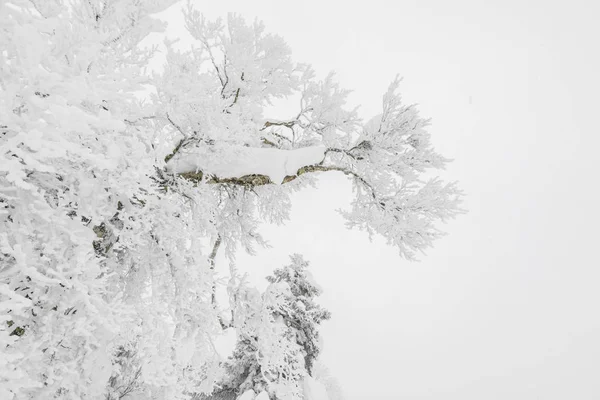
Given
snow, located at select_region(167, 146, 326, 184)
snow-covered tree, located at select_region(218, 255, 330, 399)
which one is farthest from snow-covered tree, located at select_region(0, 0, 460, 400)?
snow-covered tree, located at select_region(218, 255, 330, 399)

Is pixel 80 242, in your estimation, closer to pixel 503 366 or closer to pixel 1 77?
pixel 1 77

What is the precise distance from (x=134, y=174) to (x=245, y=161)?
1793 mm

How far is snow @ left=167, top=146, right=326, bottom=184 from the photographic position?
4.02 metres

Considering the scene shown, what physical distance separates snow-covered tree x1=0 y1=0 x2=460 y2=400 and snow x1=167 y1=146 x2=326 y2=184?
0.02 meters

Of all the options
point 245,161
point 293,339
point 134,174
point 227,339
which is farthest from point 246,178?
point 227,339

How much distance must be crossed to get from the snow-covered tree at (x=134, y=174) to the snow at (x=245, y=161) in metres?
0.02

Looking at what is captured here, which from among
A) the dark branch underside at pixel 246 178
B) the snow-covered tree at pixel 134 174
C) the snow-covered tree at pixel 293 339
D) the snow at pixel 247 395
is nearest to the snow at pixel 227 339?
the snow-covered tree at pixel 134 174

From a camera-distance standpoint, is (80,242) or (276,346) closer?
(80,242)

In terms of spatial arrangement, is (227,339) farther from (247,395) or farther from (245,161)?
(245,161)

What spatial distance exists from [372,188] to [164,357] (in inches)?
181

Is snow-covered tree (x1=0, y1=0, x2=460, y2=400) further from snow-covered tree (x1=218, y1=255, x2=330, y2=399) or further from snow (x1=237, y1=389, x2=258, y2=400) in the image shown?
snow (x1=237, y1=389, x2=258, y2=400)

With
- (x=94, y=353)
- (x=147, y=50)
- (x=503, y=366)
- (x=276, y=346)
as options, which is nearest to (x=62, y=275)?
(x=94, y=353)

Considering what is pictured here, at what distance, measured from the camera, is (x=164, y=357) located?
3295mm

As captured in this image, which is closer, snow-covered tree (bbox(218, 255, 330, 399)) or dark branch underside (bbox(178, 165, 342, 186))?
dark branch underside (bbox(178, 165, 342, 186))
